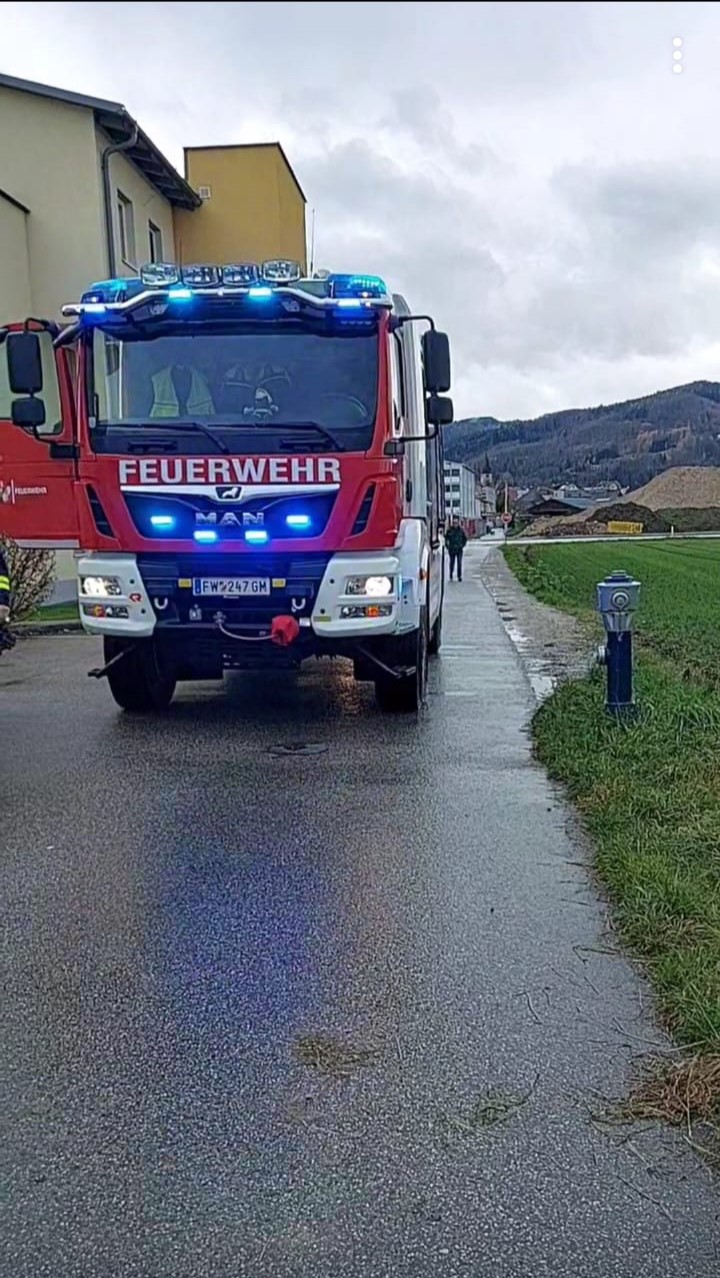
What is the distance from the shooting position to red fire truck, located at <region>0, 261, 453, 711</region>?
783 centimetres

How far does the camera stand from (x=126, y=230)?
81.3 feet

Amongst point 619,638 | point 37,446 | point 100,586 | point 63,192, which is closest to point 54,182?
point 63,192

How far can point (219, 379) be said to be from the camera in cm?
798

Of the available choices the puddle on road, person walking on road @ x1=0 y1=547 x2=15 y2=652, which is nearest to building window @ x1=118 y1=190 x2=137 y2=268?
the puddle on road

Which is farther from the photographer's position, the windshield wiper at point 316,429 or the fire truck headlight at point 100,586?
the fire truck headlight at point 100,586

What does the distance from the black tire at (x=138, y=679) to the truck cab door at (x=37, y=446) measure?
1.02m

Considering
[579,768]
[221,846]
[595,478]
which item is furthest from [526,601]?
[595,478]

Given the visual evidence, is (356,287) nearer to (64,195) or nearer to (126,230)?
(64,195)

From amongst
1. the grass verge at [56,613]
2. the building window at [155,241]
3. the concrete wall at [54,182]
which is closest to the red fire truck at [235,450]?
the grass verge at [56,613]

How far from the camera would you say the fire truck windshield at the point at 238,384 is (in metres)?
7.88

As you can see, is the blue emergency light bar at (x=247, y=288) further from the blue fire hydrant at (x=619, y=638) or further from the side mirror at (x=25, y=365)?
the blue fire hydrant at (x=619, y=638)

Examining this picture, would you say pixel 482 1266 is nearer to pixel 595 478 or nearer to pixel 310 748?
pixel 310 748

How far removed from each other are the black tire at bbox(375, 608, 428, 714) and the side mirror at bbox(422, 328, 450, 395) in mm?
1720

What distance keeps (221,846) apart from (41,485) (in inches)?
180
